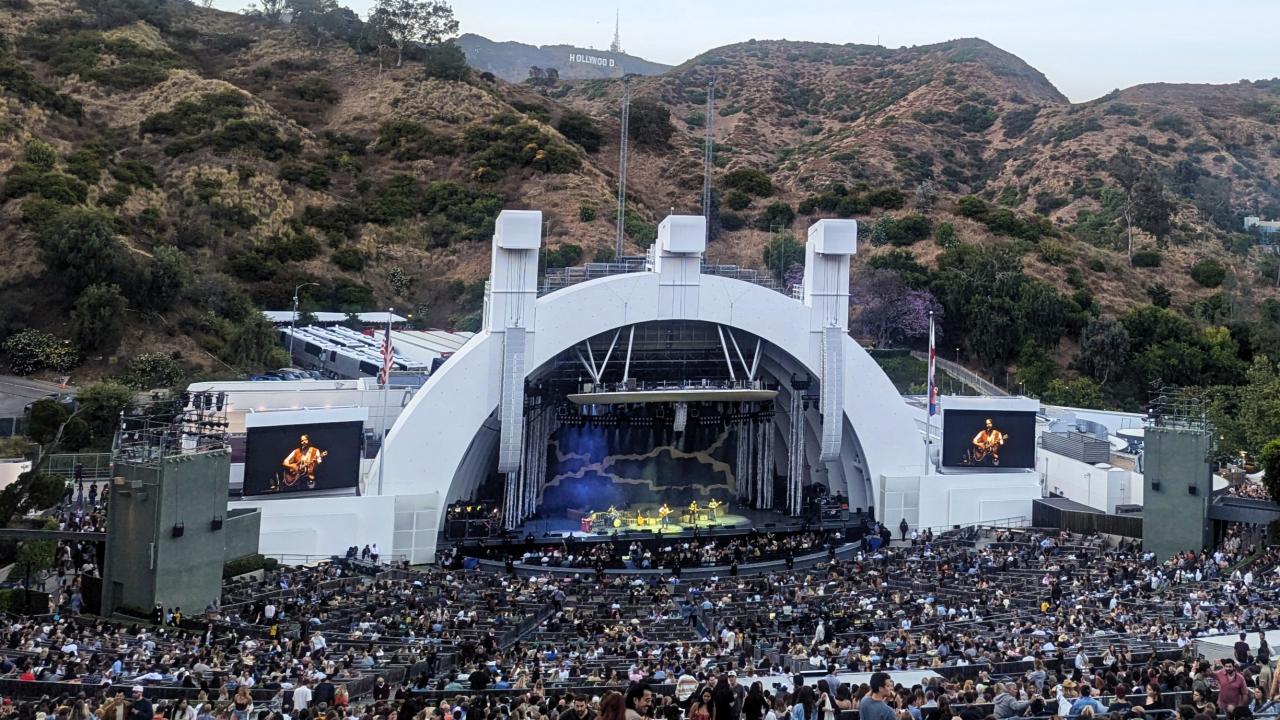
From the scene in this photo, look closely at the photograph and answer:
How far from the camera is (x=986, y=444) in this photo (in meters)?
38.2

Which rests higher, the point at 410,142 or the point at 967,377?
the point at 410,142

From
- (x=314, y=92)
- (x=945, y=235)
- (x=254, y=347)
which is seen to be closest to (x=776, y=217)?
(x=945, y=235)

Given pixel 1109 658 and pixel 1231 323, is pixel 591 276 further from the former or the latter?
pixel 1231 323

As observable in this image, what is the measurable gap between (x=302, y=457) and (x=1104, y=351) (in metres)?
45.2

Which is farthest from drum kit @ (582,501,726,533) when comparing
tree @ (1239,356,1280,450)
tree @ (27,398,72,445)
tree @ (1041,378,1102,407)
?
tree @ (1041,378,1102,407)

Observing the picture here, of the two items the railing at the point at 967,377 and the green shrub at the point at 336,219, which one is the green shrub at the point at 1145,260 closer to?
the railing at the point at 967,377

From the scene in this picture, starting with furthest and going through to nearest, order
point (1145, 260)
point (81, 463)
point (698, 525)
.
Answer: point (1145, 260)
point (698, 525)
point (81, 463)

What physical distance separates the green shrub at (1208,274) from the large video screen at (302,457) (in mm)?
62643

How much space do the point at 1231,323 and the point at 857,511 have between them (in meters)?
38.6

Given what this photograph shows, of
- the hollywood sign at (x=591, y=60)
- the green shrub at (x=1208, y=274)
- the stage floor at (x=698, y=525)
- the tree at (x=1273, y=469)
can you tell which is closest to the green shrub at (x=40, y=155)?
the stage floor at (x=698, y=525)

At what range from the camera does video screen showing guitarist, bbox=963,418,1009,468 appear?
38.1 metres

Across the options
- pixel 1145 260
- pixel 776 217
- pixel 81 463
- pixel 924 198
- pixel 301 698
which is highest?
pixel 924 198

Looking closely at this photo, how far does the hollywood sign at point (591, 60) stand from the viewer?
186 m

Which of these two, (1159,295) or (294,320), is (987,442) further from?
(1159,295)
